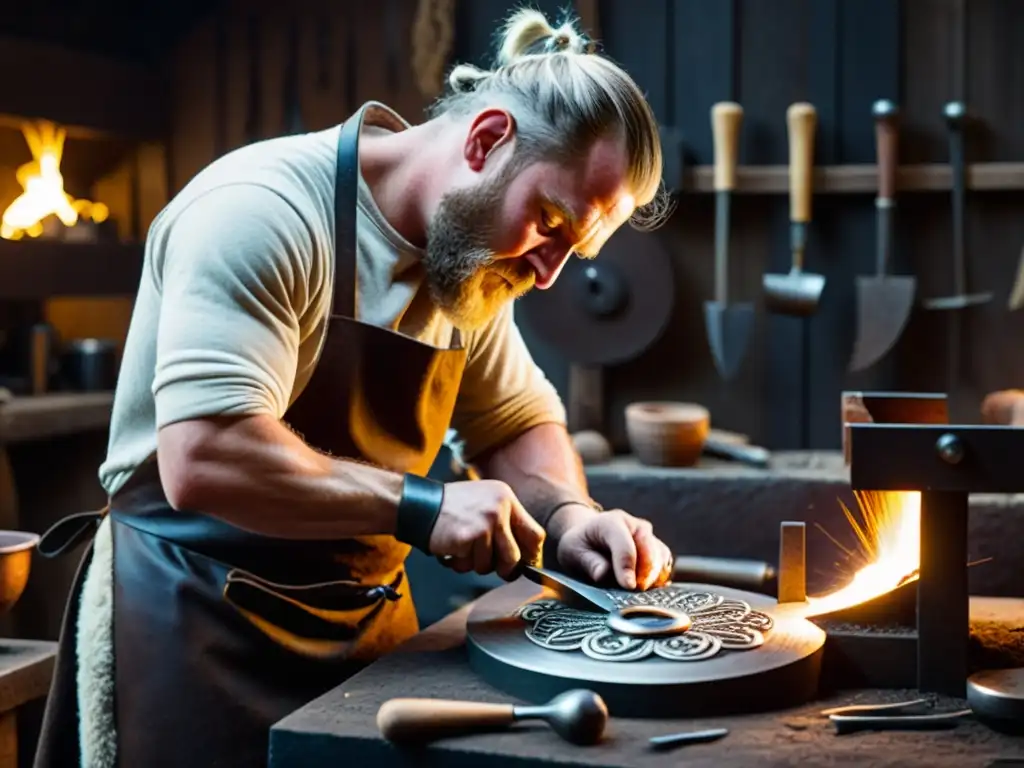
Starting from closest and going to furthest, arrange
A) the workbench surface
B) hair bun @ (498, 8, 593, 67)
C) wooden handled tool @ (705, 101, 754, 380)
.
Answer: the workbench surface, hair bun @ (498, 8, 593, 67), wooden handled tool @ (705, 101, 754, 380)

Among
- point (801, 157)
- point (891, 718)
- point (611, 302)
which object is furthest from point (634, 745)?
point (801, 157)

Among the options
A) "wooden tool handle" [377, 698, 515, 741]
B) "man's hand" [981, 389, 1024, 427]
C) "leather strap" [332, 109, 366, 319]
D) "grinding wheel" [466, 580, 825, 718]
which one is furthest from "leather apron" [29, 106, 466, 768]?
"man's hand" [981, 389, 1024, 427]

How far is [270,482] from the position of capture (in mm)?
1837

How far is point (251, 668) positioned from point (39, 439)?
6.93ft

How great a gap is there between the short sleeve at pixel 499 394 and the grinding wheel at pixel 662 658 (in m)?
0.57

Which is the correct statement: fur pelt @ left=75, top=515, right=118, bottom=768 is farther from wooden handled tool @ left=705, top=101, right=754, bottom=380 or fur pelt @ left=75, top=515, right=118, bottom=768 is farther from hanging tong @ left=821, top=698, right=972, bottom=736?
wooden handled tool @ left=705, top=101, right=754, bottom=380

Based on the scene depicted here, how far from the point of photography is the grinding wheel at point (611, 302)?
3.97 m

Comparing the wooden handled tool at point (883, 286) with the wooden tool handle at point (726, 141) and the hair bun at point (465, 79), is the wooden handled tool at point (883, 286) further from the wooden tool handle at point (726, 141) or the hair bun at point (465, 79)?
the hair bun at point (465, 79)

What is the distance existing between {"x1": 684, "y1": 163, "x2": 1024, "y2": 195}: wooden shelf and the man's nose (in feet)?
6.23

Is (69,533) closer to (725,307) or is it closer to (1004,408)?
(725,307)

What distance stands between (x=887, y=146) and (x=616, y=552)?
213 centimetres

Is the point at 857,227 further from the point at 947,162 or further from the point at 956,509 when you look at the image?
the point at 956,509

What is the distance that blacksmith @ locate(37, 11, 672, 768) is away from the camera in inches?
72.7

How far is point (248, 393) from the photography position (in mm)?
1790
